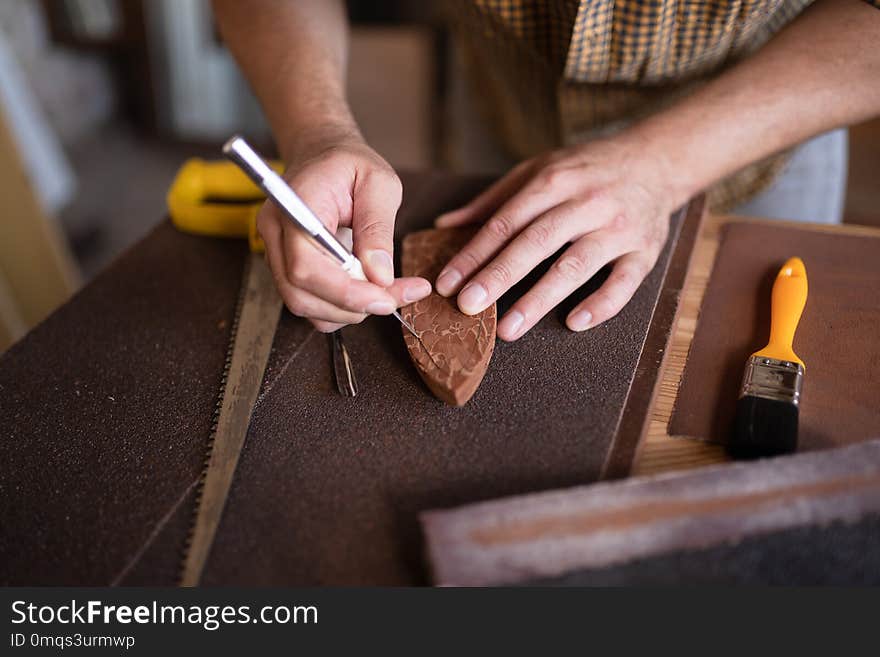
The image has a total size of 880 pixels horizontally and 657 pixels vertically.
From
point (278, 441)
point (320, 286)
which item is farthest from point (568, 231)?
point (278, 441)

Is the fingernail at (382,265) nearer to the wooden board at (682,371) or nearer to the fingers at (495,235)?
the fingers at (495,235)

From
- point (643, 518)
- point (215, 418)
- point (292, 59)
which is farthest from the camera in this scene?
point (292, 59)

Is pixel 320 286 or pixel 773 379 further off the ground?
pixel 320 286

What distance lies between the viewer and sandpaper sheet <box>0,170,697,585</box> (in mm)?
729

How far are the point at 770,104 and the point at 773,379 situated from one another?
1.78 feet

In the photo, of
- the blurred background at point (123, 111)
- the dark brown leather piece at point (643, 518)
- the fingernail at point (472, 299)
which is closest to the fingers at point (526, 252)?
the fingernail at point (472, 299)

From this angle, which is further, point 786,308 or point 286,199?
point 786,308

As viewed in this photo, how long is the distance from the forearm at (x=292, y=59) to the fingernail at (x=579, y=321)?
0.50 m

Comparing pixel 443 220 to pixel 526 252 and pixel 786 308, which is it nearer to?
pixel 526 252

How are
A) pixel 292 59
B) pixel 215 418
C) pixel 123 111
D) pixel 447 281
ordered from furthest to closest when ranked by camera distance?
pixel 123 111 < pixel 292 59 < pixel 447 281 < pixel 215 418

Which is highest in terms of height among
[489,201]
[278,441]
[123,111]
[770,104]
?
[770,104]

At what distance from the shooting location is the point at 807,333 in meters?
0.95

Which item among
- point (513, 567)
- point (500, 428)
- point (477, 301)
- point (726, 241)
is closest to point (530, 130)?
point (726, 241)

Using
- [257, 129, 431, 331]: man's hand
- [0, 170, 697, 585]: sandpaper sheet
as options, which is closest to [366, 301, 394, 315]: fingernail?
[257, 129, 431, 331]: man's hand
